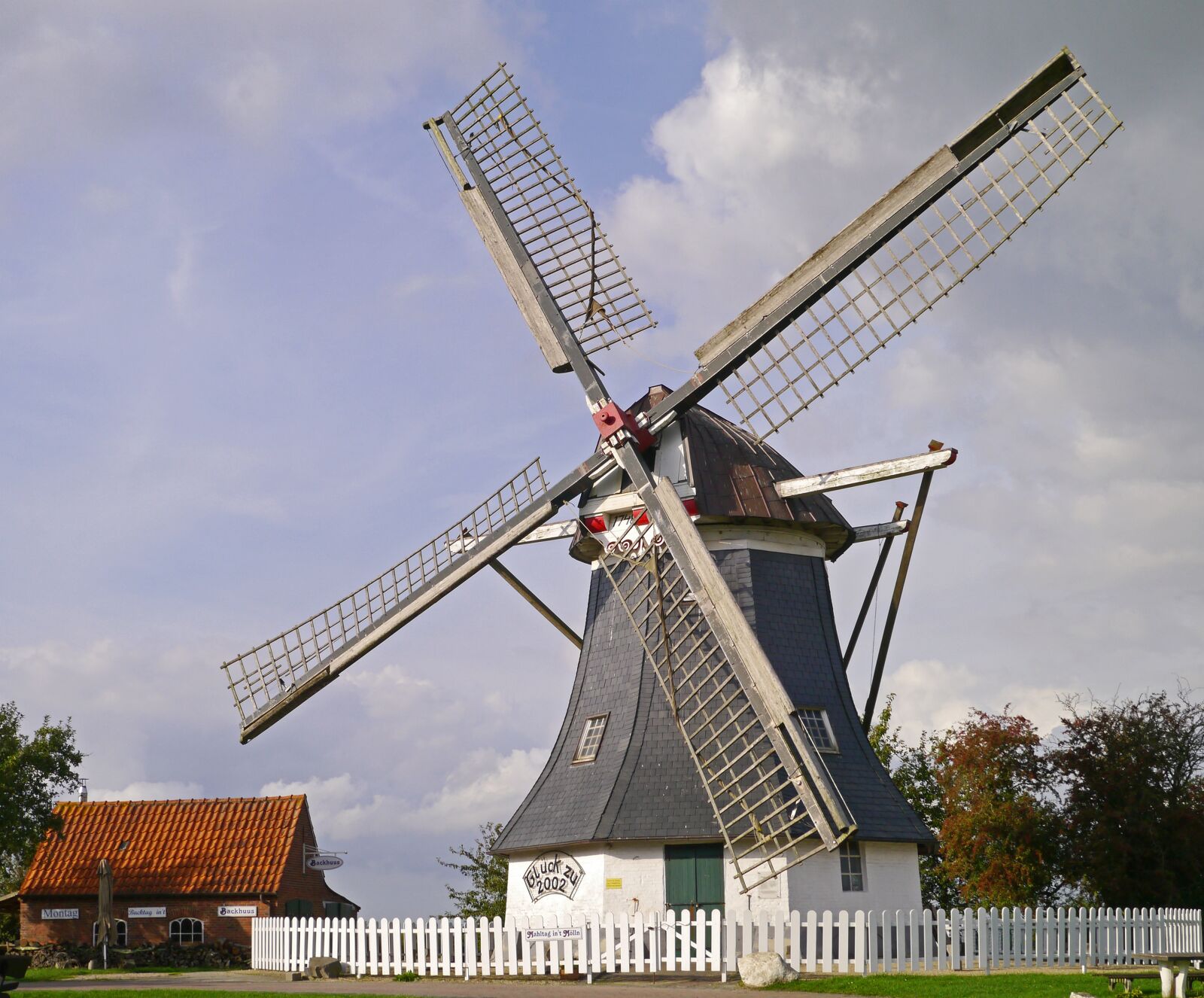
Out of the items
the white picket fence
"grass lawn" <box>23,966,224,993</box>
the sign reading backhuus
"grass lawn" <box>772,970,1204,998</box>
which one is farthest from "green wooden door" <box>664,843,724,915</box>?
"grass lawn" <box>23,966,224,993</box>

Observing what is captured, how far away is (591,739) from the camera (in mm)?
19000

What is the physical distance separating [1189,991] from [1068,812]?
28.8ft

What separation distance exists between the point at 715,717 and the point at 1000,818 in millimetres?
7396

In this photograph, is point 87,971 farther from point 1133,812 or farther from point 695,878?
point 1133,812

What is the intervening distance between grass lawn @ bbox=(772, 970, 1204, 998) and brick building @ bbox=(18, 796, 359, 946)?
46.7ft

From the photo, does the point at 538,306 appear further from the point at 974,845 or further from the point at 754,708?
the point at 974,845

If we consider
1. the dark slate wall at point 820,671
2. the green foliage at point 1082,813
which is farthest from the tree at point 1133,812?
the dark slate wall at point 820,671

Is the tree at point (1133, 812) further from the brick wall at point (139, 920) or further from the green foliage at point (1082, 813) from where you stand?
the brick wall at point (139, 920)

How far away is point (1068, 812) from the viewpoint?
2288 cm

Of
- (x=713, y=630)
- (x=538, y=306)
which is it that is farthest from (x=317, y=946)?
(x=538, y=306)

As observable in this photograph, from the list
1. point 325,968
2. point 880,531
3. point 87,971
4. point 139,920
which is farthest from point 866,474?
point 139,920

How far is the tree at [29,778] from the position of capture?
25766 mm

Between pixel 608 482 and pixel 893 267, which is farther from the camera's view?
pixel 608 482

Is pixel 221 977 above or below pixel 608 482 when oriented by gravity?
below
